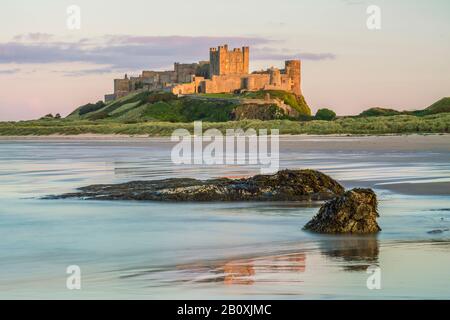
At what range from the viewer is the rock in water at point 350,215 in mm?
9188

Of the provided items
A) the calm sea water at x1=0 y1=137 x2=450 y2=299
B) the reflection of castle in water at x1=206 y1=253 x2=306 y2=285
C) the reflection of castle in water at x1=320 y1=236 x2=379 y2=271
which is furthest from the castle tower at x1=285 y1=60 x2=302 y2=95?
the reflection of castle in water at x1=206 y1=253 x2=306 y2=285

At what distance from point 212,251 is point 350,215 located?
1823mm

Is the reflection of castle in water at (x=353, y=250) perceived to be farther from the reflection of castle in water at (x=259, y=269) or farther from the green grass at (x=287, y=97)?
the green grass at (x=287, y=97)

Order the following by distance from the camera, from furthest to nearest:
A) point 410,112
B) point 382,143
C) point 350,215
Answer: point 410,112 → point 382,143 → point 350,215

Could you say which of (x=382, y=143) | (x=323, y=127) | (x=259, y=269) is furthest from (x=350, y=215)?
(x=323, y=127)

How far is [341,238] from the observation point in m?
8.84

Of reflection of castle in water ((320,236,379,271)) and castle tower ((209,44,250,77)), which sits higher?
castle tower ((209,44,250,77))

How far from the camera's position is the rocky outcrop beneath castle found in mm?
12773

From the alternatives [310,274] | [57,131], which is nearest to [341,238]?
[310,274]

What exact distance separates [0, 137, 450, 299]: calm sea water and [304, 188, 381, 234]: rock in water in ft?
0.66

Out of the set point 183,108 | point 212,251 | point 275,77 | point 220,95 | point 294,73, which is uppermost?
point 294,73

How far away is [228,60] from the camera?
113625 millimetres

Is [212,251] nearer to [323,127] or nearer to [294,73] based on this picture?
[323,127]

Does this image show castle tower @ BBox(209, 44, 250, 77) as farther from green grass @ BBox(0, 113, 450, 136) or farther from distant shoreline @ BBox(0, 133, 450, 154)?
distant shoreline @ BBox(0, 133, 450, 154)
